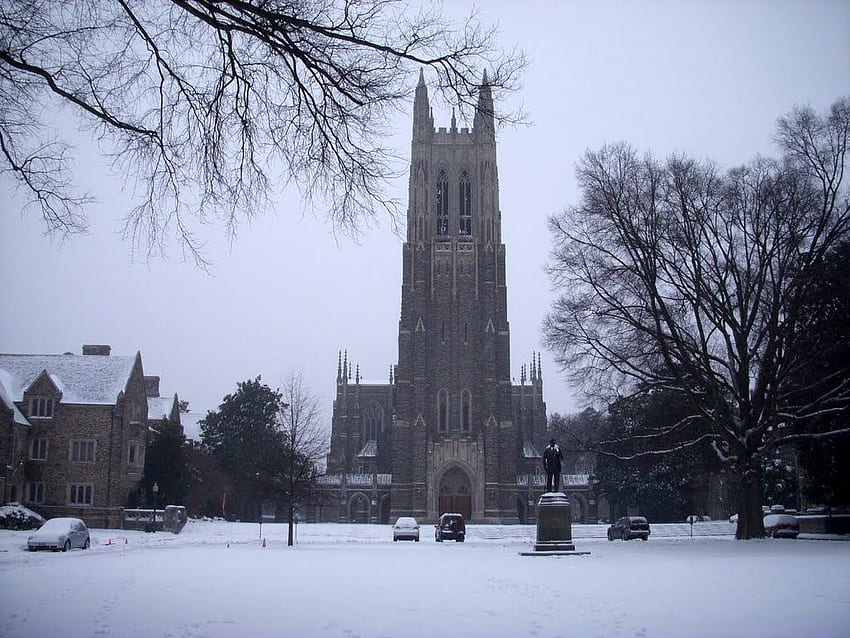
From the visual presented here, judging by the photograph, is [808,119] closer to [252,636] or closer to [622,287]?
[622,287]

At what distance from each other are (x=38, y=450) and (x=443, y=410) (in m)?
31.4

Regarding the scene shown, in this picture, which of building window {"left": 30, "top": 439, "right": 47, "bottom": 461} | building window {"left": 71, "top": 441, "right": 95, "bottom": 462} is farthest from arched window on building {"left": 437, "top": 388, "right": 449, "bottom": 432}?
building window {"left": 30, "top": 439, "right": 47, "bottom": 461}

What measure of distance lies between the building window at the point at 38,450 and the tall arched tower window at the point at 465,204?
37.7 meters

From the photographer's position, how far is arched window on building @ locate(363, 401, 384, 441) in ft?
276

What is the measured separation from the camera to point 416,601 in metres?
12.4

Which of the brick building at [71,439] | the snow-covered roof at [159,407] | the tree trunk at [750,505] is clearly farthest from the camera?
the snow-covered roof at [159,407]

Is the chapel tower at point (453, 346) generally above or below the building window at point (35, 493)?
above

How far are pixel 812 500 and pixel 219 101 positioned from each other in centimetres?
3381

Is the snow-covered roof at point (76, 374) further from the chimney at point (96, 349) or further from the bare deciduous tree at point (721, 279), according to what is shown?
the bare deciduous tree at point (721, 279)

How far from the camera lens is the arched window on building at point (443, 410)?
68.4 metres

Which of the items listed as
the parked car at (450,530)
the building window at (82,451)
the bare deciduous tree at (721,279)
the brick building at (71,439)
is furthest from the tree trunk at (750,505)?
the building window at (82,451)

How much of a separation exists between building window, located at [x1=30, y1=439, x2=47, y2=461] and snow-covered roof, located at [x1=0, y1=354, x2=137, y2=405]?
95.1 inches

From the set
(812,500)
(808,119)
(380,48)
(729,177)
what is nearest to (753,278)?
(729,177)

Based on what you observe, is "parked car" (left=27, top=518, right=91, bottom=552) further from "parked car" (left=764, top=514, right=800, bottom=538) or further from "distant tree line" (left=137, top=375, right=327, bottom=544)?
"parked car" (left=764, top=514, right=800, bottom=538)
